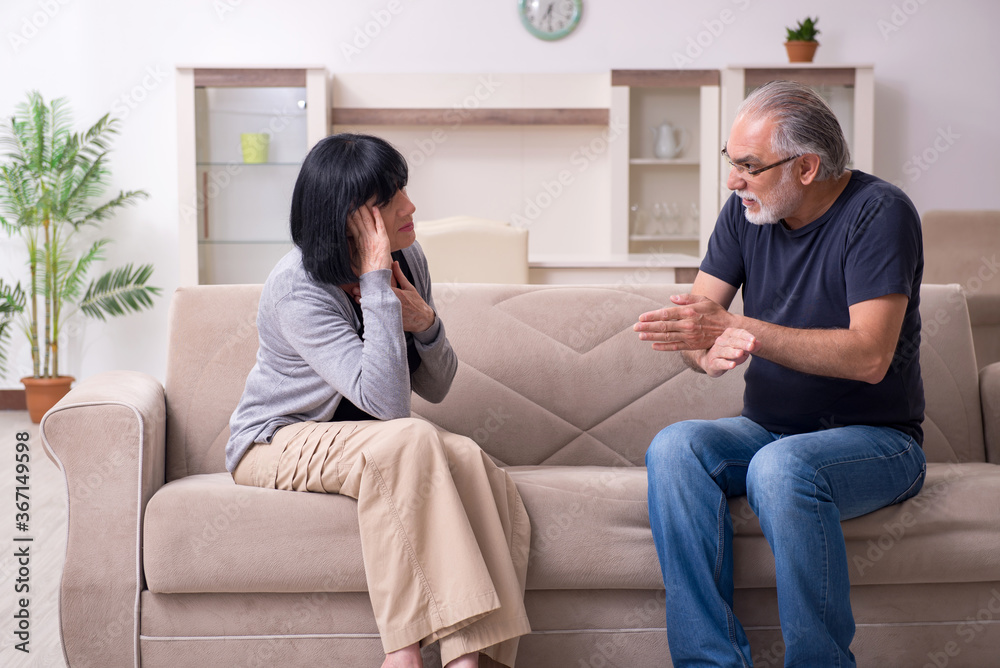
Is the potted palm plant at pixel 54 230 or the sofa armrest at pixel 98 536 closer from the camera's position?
the sofa armrest at pixel 98 536

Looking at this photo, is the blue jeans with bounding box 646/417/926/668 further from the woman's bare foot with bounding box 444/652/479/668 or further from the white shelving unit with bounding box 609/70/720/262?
the white shelving unit with bounding box 609/70/720/262

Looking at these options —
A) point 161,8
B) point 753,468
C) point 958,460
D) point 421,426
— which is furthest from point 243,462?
point 161,8

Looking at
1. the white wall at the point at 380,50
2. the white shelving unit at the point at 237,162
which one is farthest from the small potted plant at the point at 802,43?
the white shelving unit at the point at 237,162

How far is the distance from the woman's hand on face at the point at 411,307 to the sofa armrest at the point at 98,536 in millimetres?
533

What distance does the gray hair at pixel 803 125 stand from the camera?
1.52 m

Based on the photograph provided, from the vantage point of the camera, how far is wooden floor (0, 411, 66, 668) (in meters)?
1.71

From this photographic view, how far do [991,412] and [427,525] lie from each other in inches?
51.9

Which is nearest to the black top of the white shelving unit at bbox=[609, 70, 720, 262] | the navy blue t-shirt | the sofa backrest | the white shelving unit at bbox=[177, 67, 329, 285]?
the sofa backrest

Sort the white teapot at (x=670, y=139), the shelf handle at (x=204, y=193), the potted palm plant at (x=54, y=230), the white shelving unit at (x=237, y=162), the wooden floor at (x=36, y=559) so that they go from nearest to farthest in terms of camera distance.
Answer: the wooden floor at (x=36, y=559), the potted palm plant at (x=54, y=230), the white shelving unit at (x=237, y=162), the shelf handle at (x=204, y=193), the white teapot at (x=670, y=139)

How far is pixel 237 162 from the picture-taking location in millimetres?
4297

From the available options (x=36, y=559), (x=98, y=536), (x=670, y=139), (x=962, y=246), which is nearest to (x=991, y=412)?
(x=98, y=536)

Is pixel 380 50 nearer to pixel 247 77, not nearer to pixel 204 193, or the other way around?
pixel 247 77

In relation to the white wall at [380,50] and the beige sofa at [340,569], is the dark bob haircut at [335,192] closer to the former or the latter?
the beige sofa at [340,569]

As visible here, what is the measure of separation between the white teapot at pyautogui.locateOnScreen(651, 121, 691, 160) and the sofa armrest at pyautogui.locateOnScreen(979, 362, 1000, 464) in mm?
2755
